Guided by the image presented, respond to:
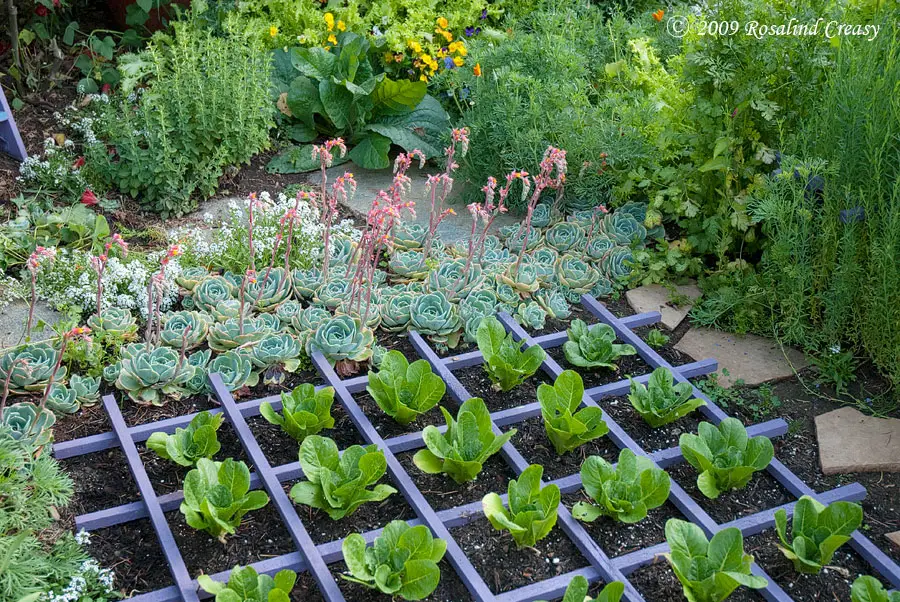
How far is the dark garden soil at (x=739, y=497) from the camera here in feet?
9.80

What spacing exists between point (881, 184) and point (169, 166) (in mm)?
3274

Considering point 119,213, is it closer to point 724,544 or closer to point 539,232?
point 539,232

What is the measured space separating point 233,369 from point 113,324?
0.58 m

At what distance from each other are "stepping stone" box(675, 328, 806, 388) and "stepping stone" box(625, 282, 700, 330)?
107 mm

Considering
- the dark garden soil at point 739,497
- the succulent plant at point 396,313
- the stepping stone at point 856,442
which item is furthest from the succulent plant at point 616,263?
the dark garden soil at point 739,497

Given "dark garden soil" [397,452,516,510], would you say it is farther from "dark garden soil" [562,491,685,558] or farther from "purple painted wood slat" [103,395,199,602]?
"purple painted wood slat" [103,395,199,602]

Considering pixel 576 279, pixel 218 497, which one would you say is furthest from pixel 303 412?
pixel 576 279

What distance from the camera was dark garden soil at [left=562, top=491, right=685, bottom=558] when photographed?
9.20ft

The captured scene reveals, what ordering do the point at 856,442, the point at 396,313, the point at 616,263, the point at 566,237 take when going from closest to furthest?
the point at 856,442
the point at 396,313
the point at 616,263
the point at 566,237

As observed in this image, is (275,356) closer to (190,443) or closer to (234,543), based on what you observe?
(190,443)

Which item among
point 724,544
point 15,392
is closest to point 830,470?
point 724,544

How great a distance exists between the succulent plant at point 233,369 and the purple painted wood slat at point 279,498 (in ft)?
0.10

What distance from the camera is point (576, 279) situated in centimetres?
407

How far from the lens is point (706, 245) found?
13.6ft
